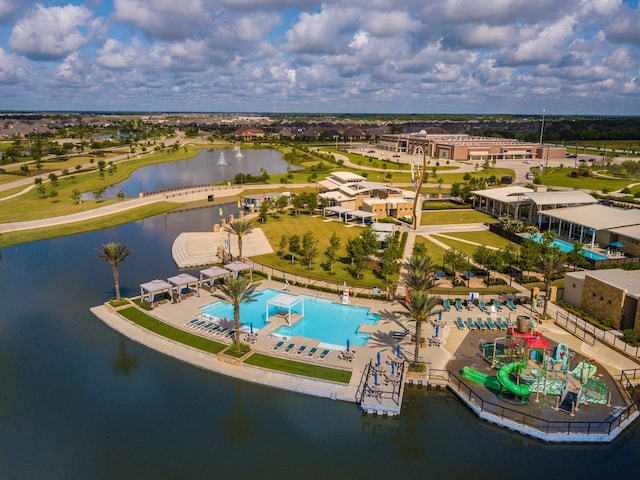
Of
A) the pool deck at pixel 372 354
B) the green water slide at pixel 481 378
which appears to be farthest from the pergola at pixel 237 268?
the green water slide at pixel 481 378

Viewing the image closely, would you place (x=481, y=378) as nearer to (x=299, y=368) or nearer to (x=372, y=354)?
(x=372, y=354)

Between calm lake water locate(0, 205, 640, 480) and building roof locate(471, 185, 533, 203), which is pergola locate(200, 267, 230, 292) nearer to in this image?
calm lake water locate(0, 205, 640, 480)

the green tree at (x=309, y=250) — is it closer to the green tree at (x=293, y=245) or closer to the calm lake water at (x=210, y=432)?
the green tree at (x=293, y=245)

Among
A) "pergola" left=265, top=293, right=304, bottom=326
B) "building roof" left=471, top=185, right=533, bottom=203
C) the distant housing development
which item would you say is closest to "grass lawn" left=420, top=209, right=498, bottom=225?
"building roof" left=471, top=185, right=533, bottom=203

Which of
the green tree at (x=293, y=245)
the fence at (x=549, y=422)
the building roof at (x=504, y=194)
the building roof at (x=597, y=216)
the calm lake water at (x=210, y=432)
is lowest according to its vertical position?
the calm lake water at (x=210, y=432)

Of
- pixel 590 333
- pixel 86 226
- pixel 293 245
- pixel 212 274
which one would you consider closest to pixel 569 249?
pixel 590 333

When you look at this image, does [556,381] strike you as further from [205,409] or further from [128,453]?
[128,453]
